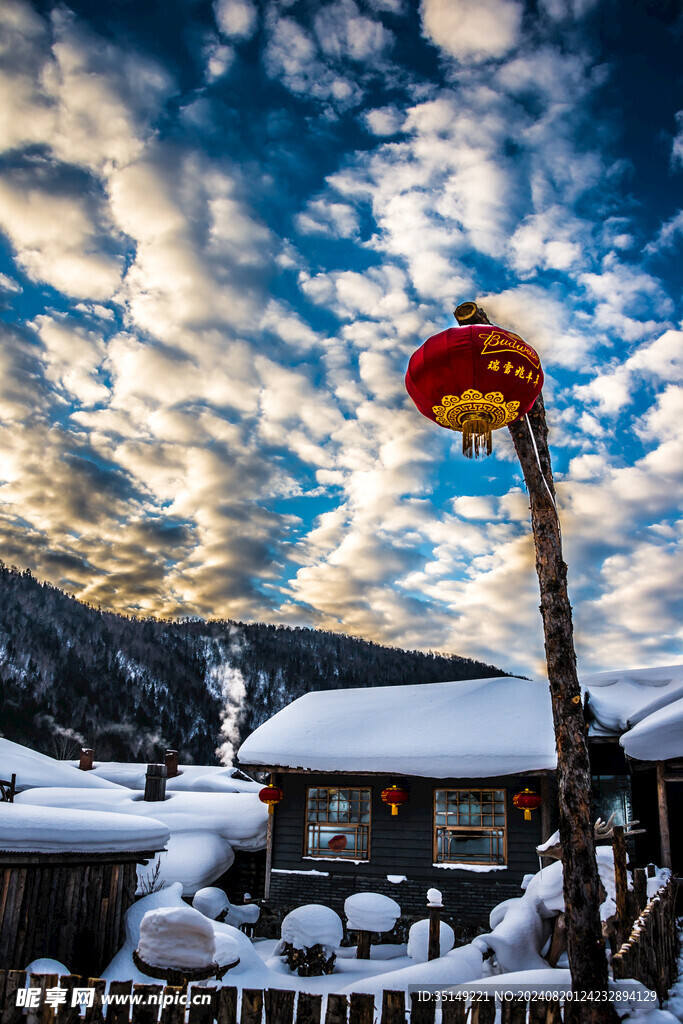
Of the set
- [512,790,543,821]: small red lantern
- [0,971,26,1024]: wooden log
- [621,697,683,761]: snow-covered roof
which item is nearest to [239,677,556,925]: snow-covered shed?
[512,790,543,821]: small red lantern

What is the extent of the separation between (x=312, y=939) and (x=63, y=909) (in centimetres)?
421

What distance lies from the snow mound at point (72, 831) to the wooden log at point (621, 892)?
6.17 m

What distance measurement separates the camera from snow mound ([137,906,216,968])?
21.2ft

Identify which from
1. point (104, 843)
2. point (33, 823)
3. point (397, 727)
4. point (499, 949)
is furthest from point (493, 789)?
point (33, 823)

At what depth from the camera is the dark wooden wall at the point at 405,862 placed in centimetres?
1419

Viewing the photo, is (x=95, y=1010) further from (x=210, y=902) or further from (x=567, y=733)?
(x=210, y=902)

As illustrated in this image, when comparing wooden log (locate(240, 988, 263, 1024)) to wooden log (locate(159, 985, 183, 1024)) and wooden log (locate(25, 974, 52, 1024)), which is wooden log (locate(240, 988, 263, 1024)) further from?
wooden log (locate(25, 974, 52, 1024))

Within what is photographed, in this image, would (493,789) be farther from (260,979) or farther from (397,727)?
(260,979)

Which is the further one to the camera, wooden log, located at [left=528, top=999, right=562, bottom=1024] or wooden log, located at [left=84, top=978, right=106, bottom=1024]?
wooden log, located at [left=84, top=978, right=106, bottom=1024]

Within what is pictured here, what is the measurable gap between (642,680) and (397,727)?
623 cm

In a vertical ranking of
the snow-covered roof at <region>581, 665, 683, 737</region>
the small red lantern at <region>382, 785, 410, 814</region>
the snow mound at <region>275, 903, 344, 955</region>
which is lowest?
the snow mound at <region>275, 903, 344, 955</region>

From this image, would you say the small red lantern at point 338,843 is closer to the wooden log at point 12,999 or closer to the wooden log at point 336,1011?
the wooden log at point 12,999

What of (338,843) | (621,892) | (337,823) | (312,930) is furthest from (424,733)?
(621,892)

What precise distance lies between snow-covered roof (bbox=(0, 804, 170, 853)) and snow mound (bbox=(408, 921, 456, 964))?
415 cm
